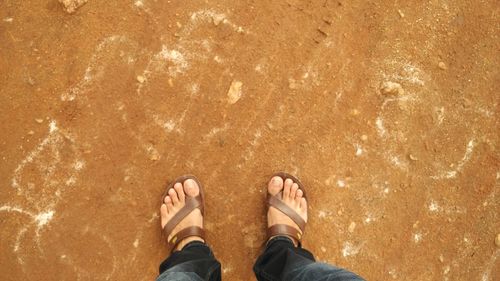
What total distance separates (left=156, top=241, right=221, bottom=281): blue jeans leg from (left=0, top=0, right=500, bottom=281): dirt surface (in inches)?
7.3

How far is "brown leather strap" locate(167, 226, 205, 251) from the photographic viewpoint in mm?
2783

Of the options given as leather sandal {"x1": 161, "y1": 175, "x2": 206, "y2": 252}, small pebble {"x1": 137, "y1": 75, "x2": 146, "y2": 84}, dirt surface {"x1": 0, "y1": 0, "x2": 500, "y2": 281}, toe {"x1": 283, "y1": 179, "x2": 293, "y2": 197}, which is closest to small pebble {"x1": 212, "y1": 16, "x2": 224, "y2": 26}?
dirt surface {"x1": 0, "y1": 0, "x2": 500, "y2": 281}

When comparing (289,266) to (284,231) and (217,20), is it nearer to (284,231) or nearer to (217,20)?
(284,231)

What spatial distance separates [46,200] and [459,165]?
8.85ft

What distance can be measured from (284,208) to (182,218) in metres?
0.66

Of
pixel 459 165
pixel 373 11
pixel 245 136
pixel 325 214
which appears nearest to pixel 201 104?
pixel 245 136

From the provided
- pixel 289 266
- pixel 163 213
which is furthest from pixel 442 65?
pixel 163 213

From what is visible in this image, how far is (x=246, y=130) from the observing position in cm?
286

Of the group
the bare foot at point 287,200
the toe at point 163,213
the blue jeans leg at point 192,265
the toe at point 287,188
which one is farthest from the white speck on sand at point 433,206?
the toe at point 163,213

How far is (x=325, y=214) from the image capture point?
2.90 metres

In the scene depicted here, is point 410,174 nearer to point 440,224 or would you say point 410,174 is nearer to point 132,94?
point 440,224

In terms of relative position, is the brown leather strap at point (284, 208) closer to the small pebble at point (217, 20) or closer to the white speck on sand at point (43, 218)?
the small pebble at point (217, 20)

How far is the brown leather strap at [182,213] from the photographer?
9.21 ft

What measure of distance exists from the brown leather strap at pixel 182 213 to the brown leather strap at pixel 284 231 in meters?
0.50
